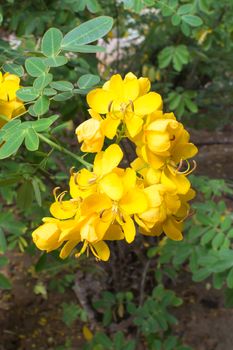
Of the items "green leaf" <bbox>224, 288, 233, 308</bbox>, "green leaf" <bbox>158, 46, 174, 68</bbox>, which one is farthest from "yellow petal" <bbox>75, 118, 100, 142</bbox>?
"green leaf" <bbox>158, 46, 174, 68</bbox>

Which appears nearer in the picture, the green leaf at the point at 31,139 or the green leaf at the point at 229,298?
the green leaf at the point at 31,139

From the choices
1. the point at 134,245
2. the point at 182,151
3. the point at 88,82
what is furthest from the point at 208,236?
the point at 182,151

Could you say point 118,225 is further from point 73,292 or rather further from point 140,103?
point 73,292


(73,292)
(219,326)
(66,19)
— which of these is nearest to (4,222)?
(66,19)

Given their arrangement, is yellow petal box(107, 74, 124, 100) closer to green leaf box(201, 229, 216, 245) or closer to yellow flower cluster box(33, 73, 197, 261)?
yellow flower cluster box(33, 73, 197, 261)

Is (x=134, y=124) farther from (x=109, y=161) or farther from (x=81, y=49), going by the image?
(x=81, y=49)

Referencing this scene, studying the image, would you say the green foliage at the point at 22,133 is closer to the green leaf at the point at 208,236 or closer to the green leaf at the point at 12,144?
the green leaf at the point at 12,144

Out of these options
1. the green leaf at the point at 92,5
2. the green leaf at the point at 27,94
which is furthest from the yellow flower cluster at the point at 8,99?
the green leaf at the point at 92,5
